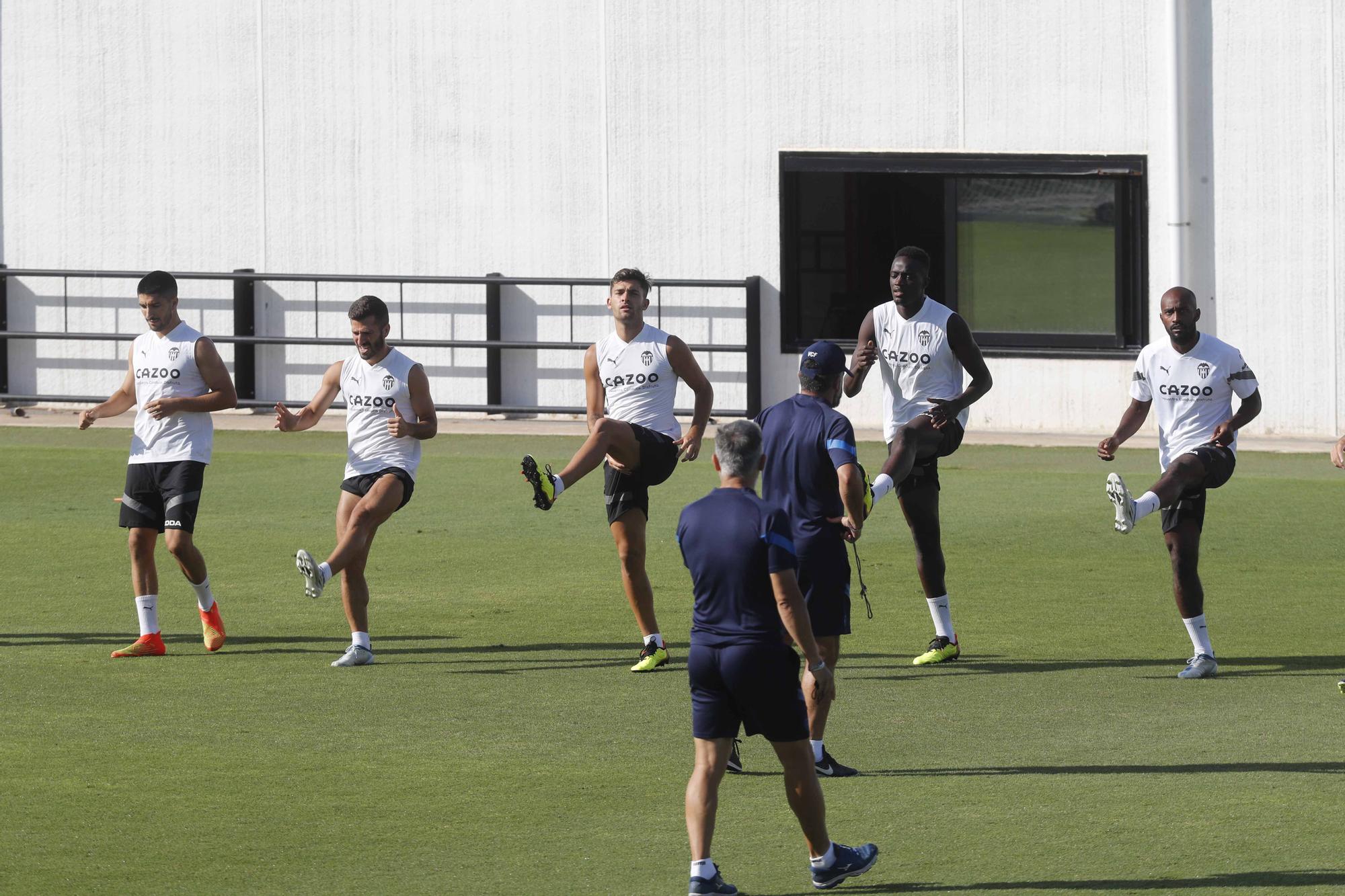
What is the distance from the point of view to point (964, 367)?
430 inches

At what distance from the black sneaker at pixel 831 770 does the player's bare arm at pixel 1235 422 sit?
319 cm

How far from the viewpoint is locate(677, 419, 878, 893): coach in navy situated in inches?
260

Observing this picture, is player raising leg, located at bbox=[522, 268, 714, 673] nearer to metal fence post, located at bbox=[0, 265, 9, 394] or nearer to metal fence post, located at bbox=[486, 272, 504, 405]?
metal fence post, located at bbox=[486, 272, 504, 405]

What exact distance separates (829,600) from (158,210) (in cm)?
1753

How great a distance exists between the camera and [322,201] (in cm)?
2342

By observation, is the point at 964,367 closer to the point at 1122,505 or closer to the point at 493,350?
the point at 1122,505

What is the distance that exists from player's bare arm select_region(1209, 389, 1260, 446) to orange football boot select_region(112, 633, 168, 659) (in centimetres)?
587

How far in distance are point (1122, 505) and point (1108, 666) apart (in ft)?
3.10

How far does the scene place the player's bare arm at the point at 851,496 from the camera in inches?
328

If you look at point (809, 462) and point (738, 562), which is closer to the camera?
point (738, 562)

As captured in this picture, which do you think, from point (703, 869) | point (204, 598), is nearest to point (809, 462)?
point (703, 869)

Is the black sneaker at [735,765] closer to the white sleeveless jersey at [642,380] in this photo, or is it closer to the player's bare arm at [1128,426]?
the white sleeveless jersey at [642,380]

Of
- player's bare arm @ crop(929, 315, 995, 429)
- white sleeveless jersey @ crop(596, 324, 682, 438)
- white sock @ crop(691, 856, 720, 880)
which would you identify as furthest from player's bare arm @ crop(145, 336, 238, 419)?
white sock @ crop(691, 856, 720, 880)

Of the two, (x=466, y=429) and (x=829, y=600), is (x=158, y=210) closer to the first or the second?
(x=466, y=429)
